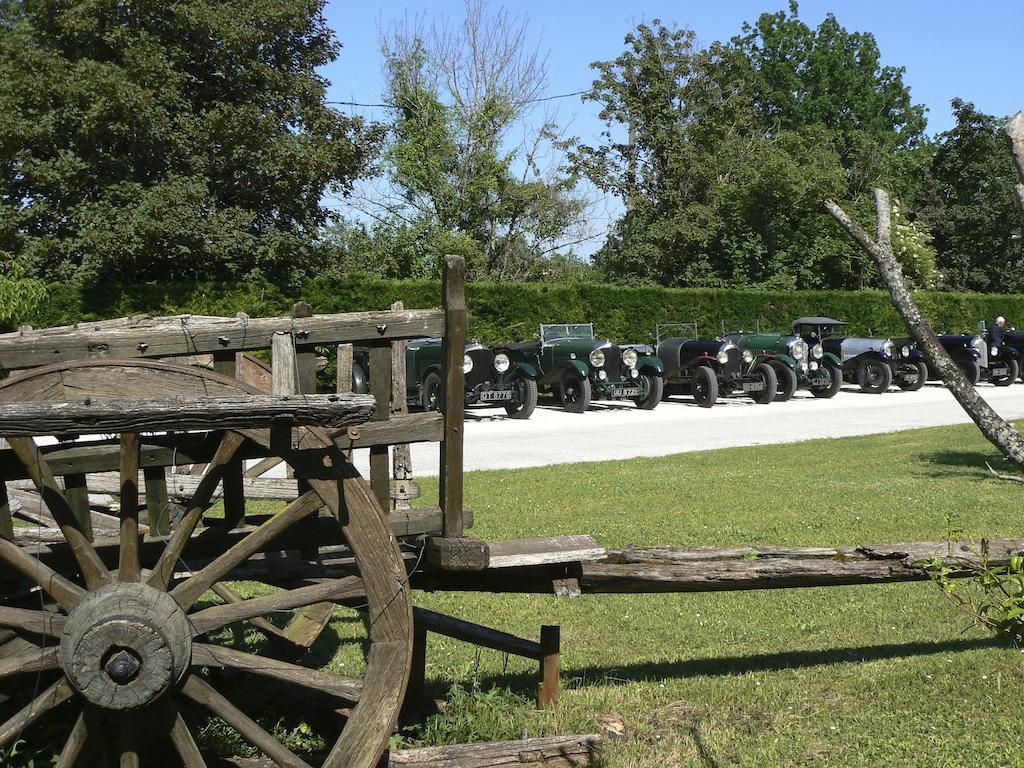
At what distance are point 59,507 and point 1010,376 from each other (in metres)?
27.6

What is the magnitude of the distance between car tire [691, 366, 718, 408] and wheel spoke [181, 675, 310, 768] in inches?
716

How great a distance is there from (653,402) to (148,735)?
17334 mm

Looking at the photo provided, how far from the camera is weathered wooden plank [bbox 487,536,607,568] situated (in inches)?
149

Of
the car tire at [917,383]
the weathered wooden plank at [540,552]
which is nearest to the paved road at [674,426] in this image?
the car tire at [917,383]

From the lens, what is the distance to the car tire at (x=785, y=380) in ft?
71.9

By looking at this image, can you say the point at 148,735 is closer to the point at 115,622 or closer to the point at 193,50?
the point at 115,622

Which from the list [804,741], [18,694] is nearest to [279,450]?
[18,694]

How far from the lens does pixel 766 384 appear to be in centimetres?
2144

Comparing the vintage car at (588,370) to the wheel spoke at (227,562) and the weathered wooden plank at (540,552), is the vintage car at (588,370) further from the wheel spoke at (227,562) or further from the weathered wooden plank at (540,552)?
the wheel spoke at (227,562)

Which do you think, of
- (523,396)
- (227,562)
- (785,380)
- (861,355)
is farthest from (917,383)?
(227,562)

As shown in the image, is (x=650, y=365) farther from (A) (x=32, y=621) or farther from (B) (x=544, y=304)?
(A) (x=32, y=621)

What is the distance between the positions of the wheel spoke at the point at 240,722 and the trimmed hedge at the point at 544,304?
51.8ft

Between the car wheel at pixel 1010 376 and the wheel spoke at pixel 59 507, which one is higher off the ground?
the wheel spoke at pixel 59 507

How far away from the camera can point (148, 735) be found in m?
3.40
